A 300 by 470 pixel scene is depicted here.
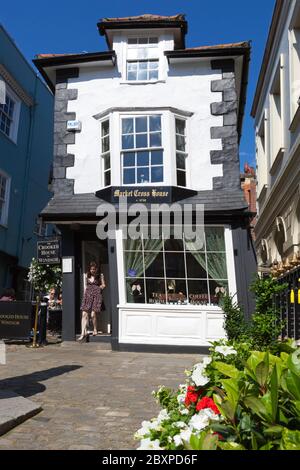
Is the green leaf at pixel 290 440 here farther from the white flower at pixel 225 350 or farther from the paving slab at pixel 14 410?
the paving slab at pixel 14 410

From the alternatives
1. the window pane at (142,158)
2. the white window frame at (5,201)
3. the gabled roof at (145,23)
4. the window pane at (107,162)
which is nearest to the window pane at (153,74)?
the gabled roof at (145,23)

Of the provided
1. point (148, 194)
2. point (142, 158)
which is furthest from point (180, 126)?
point (148, 194)

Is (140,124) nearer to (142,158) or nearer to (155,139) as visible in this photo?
(155,139)

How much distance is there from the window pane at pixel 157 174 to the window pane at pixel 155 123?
98 centimetres

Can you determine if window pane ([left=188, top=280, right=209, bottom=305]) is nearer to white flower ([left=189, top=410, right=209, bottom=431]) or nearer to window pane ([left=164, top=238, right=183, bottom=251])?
window pane ([left=164, top=238, right=183, bottom=251])

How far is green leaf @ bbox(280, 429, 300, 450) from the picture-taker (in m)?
1.59

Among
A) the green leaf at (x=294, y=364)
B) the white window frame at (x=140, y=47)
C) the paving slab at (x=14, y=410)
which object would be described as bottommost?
the paving slab at (x=14, y=410)

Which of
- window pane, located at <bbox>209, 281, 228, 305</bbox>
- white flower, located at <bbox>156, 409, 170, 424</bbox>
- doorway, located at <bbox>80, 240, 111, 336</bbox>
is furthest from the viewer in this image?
doorway, located at <bbox>80, 240, 111, 336</bbox>

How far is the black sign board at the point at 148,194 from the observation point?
10.2m

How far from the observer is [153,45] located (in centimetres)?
1147

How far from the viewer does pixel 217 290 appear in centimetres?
991

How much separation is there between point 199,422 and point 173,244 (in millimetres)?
8296

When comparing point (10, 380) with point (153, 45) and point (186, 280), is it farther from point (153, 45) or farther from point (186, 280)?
point (153, 45)

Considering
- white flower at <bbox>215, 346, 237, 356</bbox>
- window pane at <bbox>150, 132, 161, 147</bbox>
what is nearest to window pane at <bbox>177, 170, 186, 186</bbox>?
window pane at <bbox>150, 132, 161, 147</bbox>
